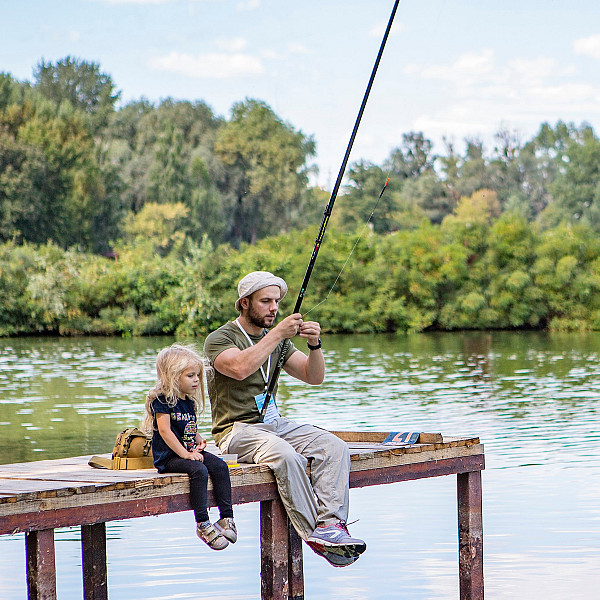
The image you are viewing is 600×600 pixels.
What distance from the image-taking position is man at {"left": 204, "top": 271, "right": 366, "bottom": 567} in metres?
5.35

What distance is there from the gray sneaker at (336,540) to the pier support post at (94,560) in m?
1.16

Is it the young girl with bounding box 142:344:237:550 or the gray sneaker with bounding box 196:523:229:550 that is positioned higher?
the young girl with bounding box 142:344:237:550

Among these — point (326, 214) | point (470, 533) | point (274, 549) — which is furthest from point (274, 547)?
point (326, 214)

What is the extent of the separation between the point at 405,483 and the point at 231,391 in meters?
4.94

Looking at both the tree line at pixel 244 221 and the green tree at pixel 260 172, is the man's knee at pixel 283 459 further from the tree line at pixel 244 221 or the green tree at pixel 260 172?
the green tree at pixel 260 172

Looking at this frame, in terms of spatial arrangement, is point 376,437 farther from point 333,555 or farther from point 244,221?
point 244,221

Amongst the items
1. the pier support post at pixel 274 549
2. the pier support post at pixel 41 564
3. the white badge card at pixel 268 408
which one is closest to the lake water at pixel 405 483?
the pier support post at pixel 274 549

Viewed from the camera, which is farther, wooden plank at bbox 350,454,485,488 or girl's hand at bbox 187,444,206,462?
wooden plank at bbox 350,454,485,488

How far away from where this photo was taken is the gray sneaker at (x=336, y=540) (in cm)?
530

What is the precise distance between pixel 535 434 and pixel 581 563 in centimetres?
587

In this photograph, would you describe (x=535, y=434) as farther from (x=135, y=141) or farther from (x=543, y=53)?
(x=543, y=53)

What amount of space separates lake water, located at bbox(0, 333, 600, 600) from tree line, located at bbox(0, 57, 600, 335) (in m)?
11.1

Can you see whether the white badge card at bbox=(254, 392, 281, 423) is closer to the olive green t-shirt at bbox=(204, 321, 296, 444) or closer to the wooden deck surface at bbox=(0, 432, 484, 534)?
the olive green t-shirt at bbox=(204, 321, 296, 444)

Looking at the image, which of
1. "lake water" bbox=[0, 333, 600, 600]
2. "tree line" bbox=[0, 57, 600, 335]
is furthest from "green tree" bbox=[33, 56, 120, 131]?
"lake water" bbox=[0, 333, 600, 600]
